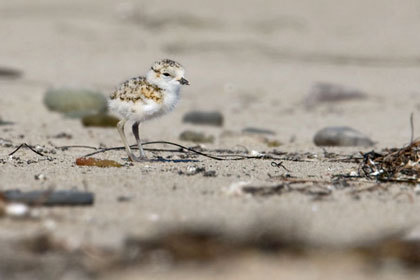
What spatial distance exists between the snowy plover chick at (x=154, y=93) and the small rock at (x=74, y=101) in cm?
391

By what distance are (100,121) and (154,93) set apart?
9.55 feet

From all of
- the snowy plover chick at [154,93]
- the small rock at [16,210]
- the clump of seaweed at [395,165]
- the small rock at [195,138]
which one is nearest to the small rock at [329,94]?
the small rock at [195,138]

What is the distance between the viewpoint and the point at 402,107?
9.57m

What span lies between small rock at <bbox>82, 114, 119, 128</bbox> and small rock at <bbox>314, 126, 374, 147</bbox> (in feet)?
6.86

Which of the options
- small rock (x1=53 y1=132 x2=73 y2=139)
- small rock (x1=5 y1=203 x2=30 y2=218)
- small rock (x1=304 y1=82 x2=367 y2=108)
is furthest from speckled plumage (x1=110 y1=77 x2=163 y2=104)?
small rock (x1=304 y1=82 x2=367 y2=108)

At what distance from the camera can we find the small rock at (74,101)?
→ 8.67 metres

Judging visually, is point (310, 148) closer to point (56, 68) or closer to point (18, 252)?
point (18, 252)

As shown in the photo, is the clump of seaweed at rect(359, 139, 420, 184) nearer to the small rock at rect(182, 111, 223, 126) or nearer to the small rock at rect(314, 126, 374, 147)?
the small rock at rect(314, 126, 374, 147)

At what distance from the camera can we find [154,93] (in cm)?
461

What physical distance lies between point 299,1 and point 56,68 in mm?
7289

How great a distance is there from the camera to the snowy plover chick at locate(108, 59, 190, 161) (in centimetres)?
461

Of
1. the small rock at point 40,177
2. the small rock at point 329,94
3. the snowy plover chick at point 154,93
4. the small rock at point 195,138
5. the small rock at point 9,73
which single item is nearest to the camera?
the small rock at point 40,177

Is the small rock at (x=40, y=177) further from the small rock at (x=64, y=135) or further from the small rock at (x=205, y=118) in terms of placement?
the small rock at (x=205, y=118)

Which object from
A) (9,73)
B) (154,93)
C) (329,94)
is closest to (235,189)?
(154,93)
